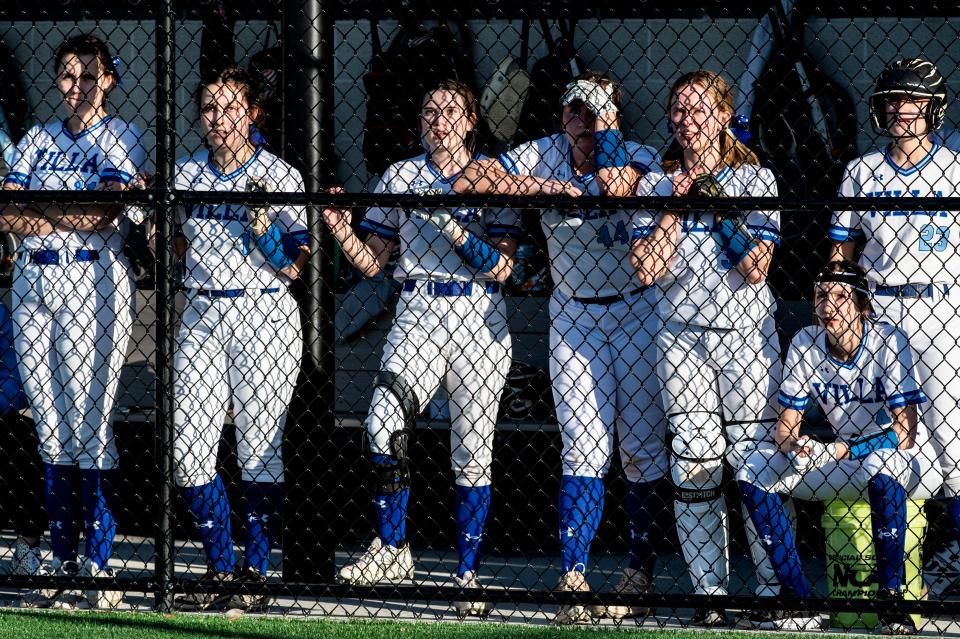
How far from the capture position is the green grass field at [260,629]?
368 centimetres

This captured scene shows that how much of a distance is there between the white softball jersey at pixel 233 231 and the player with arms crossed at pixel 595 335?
1.87 feet

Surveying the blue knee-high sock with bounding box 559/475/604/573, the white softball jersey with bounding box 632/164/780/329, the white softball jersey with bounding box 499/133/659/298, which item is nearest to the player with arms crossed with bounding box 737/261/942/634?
the white softball jersey with bounding box 632/164/780/329

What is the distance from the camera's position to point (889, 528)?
3760 millimetres

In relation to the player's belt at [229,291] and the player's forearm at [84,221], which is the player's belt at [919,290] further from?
the player's forearm at [84,221]

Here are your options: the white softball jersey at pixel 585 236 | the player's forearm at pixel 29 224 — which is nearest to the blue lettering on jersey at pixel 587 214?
the white softball jersey at pixel 585 236

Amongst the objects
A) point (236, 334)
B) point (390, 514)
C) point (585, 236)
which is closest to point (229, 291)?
point (236, 334)

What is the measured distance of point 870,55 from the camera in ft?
16.6

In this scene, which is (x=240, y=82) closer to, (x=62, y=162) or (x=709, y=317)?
(x=62, y=162)

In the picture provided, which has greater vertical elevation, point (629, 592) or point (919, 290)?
point (919, 290)

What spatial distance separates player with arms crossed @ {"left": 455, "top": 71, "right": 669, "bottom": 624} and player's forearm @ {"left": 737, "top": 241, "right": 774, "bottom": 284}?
1.04 feet

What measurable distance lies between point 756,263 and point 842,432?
603 mm

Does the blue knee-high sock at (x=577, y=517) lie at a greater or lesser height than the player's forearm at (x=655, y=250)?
lesser

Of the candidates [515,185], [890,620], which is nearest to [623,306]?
[515,185]

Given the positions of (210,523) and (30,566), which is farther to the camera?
(30,566)
